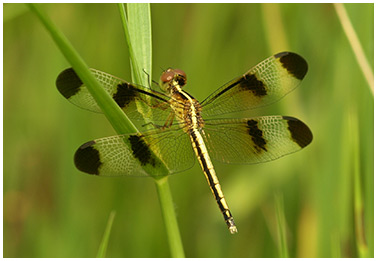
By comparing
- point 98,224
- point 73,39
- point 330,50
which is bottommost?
point 98,224

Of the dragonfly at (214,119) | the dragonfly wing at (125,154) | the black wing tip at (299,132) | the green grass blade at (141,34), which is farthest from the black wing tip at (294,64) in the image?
the green grass blade at (141,34)

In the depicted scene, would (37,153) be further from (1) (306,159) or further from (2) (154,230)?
(1) (306,159)

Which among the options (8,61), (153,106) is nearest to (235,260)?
(153,106)

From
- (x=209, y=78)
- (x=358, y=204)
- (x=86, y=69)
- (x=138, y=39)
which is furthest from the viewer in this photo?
(x=209, y=78)

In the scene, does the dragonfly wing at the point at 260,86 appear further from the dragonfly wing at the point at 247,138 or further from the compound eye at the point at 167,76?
the compound eye at the point at 167,76

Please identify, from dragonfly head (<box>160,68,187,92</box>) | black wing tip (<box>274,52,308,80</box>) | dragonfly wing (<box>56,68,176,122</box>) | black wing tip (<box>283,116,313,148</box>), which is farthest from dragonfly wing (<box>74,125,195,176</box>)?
black wing tip (<box>274,52,308,80</box>)

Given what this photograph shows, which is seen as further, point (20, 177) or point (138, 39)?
point (20, 177)

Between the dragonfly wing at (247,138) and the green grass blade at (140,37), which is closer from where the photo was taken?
the green grass blade at (140,37)

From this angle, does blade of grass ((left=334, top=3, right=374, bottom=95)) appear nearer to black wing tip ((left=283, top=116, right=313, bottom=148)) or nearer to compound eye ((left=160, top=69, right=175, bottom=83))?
black wing tip ((left=283, top=116, right=313, bottom=148))
